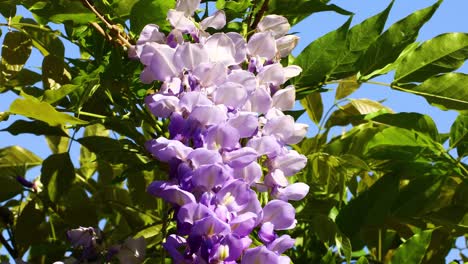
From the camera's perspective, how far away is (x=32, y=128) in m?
1.24

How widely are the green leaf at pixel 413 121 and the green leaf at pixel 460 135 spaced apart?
0.05m

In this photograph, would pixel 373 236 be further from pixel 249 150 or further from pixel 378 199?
pixel 249 150

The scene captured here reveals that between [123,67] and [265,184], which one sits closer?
[265,184]

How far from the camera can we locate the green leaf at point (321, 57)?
1.16 meters

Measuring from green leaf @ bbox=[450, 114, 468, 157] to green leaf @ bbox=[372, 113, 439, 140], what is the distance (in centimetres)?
5

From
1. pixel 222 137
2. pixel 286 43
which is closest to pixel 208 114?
pixel 222 137

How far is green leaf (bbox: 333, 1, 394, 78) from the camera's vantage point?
3.83ft

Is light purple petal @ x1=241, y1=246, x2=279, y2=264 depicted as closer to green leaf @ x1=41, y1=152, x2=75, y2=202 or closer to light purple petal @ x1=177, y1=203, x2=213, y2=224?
light purple petal @ x1=177, y1=203, x2=213, y2=224

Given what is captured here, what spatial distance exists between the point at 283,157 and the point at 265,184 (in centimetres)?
3

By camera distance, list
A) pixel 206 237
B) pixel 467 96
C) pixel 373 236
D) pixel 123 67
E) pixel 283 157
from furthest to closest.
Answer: pixel 373 236 → pixel 467 96 → pixel 123 67 → pixel 283 157 → pixel 206 237

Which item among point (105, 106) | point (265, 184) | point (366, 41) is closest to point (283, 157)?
point (265, 184)

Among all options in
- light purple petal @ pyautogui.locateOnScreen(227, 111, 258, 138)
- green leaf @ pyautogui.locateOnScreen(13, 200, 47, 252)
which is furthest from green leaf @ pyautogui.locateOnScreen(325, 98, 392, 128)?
light purple petal @ pyautogui.locateOnScreen(227, 111, 258, 138)

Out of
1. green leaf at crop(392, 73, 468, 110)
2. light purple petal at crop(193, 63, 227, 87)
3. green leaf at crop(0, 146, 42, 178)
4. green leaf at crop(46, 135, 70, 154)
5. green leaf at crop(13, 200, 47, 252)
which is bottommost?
green leaf at crop(46, 135, 70, 154)

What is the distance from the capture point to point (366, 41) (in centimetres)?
117
